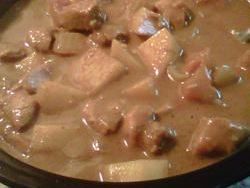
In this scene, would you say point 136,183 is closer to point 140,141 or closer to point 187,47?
point 140,141

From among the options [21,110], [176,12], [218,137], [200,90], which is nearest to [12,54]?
[21,110]

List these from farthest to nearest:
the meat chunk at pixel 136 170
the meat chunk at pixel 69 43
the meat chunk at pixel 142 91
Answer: the meat chunk at pixel 69 43
the meat chunk at pixel 142 91
the meat chunk at pixel 136 170

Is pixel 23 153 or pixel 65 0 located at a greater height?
pixel 65 0

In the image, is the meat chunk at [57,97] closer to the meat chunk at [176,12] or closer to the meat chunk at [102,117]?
the meat chunk at [102,117]

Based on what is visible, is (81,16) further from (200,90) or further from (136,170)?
(136,170)

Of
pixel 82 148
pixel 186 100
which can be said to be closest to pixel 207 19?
pixel 186 100

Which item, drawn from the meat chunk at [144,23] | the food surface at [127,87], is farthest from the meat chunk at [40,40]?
the meat chunk at [144,23]
